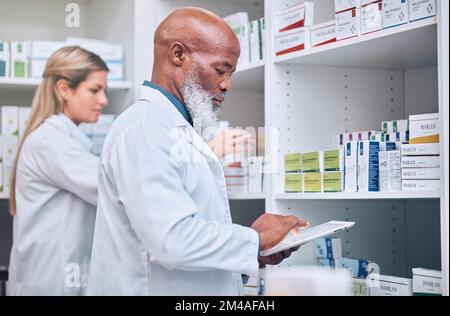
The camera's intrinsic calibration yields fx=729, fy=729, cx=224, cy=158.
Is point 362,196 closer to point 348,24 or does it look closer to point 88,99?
point 348,24

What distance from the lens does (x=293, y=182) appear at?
6.56 feet

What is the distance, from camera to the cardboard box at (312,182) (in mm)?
1902

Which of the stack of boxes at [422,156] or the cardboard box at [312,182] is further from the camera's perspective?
the cardboard box at [312,182]

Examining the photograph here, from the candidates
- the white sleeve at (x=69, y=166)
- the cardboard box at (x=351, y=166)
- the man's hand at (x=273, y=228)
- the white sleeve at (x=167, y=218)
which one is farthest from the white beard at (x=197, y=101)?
the white sleeve at (x=69, y=166)

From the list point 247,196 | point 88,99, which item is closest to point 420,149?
point 247,196

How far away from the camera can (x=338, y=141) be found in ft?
6.64

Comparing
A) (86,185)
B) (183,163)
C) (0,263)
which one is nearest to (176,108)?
(183,163)

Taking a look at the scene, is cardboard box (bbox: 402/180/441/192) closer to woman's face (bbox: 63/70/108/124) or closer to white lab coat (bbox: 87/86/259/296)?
white lab coat (bbox: 87/86/259/296)

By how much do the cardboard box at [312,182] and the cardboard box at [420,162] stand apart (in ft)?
1.06

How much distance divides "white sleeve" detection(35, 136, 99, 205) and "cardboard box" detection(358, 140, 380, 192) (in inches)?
33.6

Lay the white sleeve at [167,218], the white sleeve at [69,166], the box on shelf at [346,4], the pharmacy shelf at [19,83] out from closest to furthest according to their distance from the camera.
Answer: the white sleeve at [167,218] < the box on shelf at [346,4] < the white sleeve at [69,166] < the pharmacy shelf at [19,83]

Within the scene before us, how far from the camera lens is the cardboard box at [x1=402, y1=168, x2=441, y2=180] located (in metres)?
1.52

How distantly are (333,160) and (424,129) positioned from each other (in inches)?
13.1

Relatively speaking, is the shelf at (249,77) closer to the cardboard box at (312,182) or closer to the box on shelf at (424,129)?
the cardboard box at (312,182)
